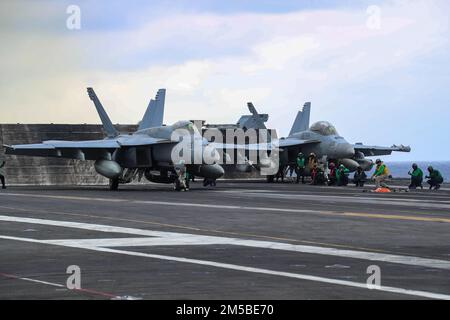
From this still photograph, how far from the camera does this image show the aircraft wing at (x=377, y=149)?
210 feet

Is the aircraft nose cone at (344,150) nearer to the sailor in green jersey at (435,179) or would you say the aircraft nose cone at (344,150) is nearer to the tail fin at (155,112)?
the sailor in green jersey at (435,179)

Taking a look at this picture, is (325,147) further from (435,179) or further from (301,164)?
(435,179)

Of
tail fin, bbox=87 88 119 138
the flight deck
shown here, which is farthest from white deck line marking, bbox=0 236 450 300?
tail fin, bbox=87 88 119 138

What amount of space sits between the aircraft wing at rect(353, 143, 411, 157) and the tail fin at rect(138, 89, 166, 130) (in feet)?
61.6

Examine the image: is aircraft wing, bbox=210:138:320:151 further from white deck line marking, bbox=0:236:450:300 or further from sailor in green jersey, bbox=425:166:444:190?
white deck line marking, bbox=0:236:450:300

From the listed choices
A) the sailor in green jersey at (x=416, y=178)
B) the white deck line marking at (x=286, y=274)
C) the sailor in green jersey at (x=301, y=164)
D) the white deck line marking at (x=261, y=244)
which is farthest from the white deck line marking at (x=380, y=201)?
the sailor in green jersey at (x=301, y=164)

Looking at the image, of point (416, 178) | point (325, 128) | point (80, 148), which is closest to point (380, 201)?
point (80, 148)

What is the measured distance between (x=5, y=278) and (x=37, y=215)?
43.7ft

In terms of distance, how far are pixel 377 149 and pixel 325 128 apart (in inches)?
273

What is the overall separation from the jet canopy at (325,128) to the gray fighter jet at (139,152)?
15.8m

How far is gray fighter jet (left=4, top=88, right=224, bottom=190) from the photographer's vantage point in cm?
4273
